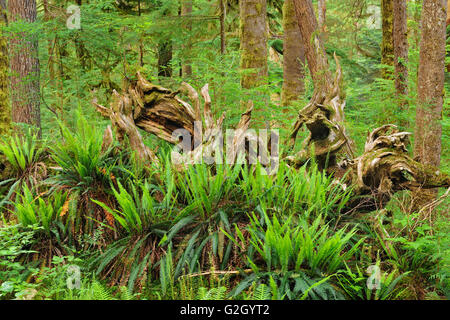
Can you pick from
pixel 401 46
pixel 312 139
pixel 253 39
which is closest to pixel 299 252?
pixel 312 139

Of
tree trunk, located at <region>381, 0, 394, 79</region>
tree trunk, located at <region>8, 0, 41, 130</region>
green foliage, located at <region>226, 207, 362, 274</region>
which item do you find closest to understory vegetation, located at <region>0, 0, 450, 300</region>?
green foliage, located at <region>226, 207, 362, 274</region>

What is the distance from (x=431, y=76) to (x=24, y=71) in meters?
7.53

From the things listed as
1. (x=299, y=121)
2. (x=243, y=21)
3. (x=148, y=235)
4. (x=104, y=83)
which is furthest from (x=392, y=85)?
(x=104, y=83)

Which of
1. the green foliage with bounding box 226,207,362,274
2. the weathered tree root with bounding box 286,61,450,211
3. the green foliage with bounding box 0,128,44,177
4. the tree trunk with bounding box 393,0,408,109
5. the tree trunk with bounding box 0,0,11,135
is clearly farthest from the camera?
the tree trunk with bounding box 393,0,408,109

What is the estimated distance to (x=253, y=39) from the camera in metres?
7.70

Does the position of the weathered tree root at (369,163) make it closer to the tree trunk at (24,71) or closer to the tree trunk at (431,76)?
the tree trunk at (431,76)

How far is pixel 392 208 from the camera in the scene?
180 inches

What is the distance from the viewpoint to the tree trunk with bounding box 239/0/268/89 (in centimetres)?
766

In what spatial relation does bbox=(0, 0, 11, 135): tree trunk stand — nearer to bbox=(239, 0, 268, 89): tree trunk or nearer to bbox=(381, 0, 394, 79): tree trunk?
bbox=(239, 0, 268, 89): tree trunk

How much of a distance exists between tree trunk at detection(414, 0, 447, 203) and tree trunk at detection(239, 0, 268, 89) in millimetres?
2941

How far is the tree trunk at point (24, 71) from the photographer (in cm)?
748

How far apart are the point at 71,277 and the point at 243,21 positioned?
611cm

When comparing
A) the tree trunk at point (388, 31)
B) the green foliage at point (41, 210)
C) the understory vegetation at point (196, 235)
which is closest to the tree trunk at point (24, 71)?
the understory vegetation at point (196, 235)
